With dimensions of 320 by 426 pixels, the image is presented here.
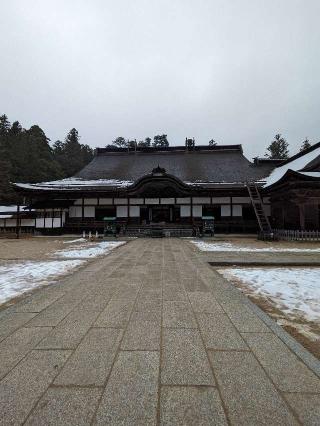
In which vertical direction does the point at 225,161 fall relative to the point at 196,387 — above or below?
above

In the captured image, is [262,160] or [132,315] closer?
[132,315]

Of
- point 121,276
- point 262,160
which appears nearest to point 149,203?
point 262,160

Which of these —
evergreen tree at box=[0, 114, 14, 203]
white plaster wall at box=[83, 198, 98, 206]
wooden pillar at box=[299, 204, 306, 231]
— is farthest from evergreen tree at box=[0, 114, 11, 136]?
wooden pillar at box=[299, 204, 306, 231]

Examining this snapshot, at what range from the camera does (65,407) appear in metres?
1.82

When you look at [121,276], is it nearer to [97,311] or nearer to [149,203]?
[97,311]

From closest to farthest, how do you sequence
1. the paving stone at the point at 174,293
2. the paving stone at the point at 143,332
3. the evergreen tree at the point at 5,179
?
1. the paving stone at the point at 143,332
2. the paving stone at the point at 174,293
3. the evergreen tree at the point at 5,179

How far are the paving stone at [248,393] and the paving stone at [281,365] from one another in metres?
0.09

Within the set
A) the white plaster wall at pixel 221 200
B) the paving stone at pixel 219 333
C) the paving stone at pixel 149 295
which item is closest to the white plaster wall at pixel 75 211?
the white plaster wall at pixel 221 200

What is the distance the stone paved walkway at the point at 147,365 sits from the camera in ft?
5.85

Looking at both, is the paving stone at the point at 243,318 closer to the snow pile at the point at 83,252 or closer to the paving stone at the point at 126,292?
the paving stone at the point at 126,292

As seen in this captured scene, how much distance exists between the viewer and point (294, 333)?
3.17m

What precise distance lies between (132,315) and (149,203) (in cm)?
1893

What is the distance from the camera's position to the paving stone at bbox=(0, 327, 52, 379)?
2.41 m

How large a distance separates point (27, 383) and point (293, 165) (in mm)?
24147
